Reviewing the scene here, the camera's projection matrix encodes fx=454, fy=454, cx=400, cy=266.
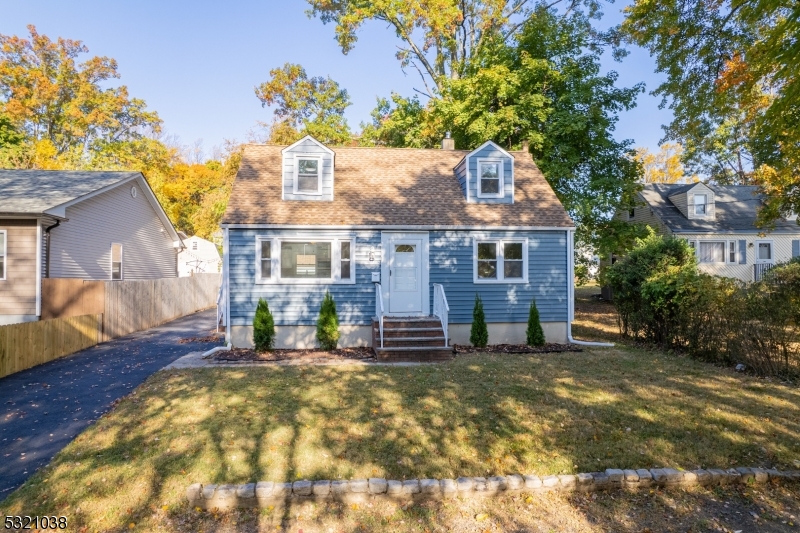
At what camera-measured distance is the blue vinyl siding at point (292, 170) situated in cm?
1260

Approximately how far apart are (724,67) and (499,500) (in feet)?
51.3

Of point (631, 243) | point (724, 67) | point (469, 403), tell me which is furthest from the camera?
point (631, 243)

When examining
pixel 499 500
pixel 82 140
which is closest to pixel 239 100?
pixel 82 140

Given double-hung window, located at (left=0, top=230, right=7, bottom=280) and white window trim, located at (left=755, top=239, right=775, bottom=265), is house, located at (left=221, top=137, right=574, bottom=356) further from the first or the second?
white window trim, located at (left=755, top=239, right=775, bottom=265)

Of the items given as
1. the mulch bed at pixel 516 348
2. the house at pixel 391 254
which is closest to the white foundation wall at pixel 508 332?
the house at pixel 391 254

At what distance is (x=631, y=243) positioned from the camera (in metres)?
18.3

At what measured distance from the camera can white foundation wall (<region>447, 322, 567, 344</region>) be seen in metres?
12.3

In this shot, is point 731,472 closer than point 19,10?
Yes

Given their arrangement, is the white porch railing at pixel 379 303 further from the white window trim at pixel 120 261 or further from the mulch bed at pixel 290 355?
the white window trim at pixel 120 261

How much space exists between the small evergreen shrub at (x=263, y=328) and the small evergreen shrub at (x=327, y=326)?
120 cm

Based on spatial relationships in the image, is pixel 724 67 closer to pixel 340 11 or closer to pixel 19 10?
pixel 340 11

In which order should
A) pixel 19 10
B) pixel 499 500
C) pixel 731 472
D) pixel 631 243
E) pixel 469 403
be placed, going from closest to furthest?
pixel 499 500 → pixel 731 472 → pixel 469 403 → pixel 631 243 → pixel 19 10

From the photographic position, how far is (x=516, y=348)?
11.7m

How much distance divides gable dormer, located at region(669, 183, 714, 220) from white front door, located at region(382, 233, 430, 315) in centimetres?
2266
